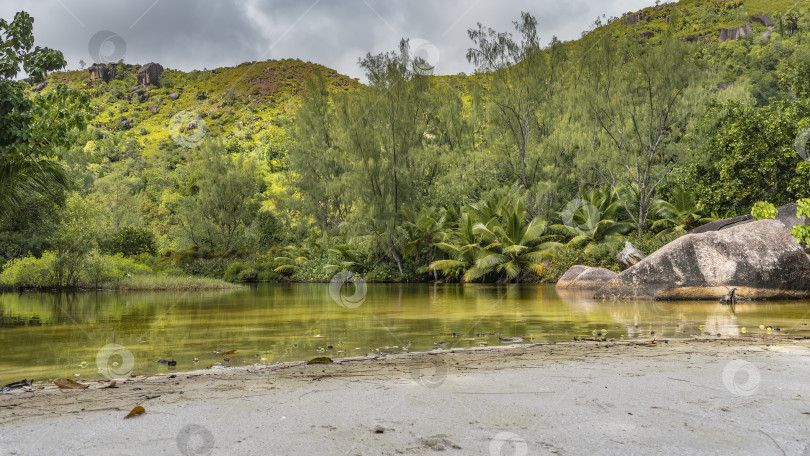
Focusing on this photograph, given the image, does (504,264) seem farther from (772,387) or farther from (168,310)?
(772,387)

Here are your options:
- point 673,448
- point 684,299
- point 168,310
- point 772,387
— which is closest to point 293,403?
point 673,448

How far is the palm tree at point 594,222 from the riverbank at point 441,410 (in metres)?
19.8

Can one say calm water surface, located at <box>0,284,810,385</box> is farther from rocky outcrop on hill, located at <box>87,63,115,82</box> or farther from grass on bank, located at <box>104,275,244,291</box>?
rocky outcrop on hill, located at <box>87,63,115,82</box>

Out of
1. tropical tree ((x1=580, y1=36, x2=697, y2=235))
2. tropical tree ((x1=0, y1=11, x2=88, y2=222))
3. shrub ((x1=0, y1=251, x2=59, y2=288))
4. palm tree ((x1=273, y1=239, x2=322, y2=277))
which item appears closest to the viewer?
tropical tree ((x1=0, y1=11, x2=88, y2=222))

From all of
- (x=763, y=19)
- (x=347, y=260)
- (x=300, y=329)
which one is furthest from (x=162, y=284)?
(x=763, y=19)

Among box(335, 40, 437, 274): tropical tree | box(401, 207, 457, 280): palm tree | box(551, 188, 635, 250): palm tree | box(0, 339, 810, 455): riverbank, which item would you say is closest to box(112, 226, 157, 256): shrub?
box(335, 40, 437, 274): tropical tree

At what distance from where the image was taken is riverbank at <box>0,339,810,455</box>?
2.17m

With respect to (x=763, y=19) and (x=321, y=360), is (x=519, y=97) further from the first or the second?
(x=763, y=19)

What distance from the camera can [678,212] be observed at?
23.6 meters

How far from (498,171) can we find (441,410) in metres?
27.7

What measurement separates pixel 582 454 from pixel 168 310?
11.4 metres

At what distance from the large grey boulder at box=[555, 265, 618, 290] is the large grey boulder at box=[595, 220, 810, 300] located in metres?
3.40

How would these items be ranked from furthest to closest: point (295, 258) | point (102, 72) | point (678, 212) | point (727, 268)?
point (102, 72)
point (295, 258)
point (678, 212)
point (727, 268)

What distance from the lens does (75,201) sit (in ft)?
67.7
